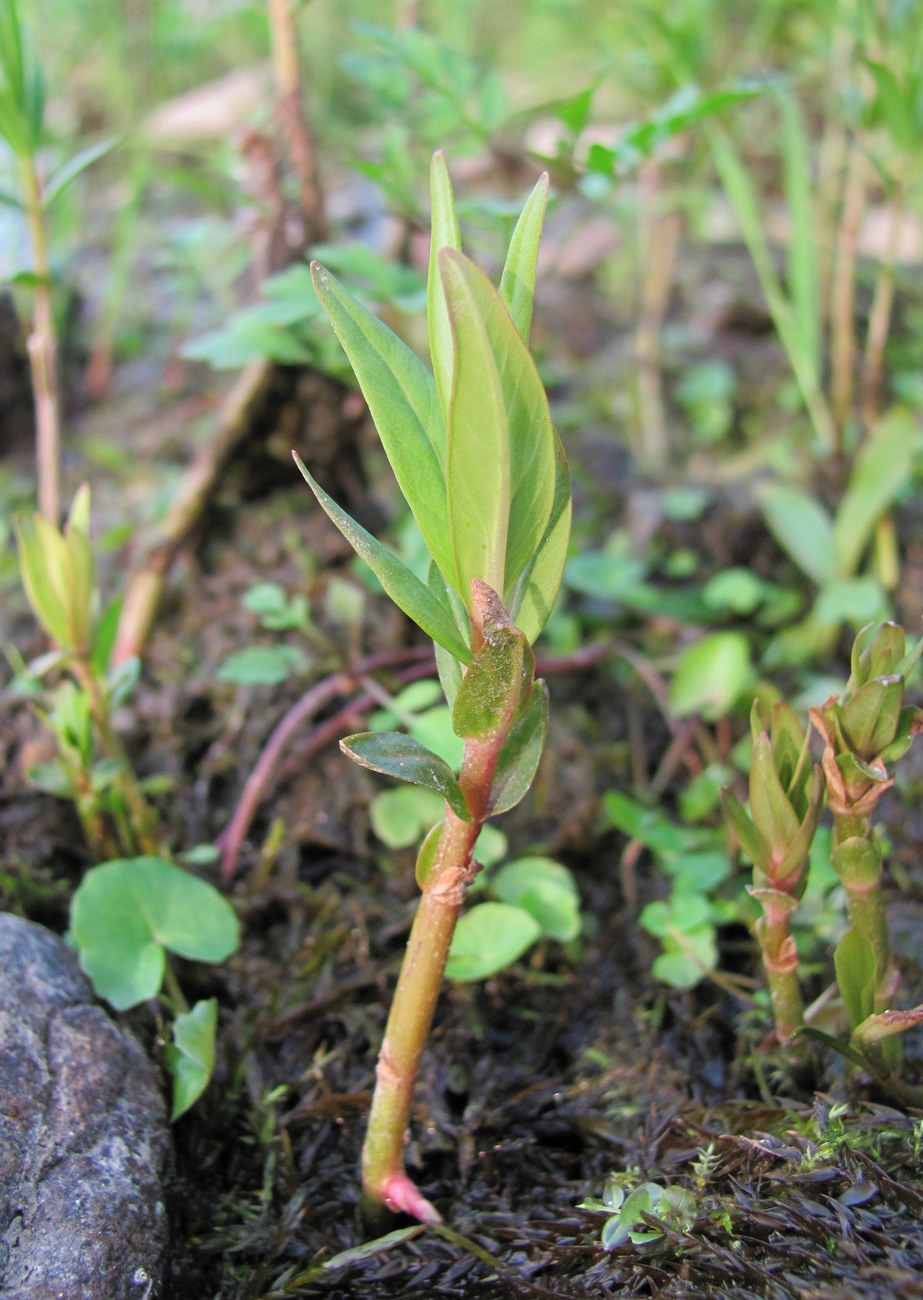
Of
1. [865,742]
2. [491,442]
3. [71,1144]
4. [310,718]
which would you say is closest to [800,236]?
[310,718]

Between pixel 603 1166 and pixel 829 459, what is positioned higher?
pixel 829 459

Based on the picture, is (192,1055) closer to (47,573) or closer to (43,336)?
(47,573)

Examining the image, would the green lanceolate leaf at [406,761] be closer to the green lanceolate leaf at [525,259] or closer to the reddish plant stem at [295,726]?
the green lanceolate leaf at [525,259]

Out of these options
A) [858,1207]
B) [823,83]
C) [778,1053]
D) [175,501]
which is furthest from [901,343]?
[858,1207]

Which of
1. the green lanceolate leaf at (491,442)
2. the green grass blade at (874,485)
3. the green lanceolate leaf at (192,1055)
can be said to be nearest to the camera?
the green lanceolate leaf at (491,442)

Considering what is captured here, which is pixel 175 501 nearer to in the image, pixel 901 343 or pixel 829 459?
pixel 829 459

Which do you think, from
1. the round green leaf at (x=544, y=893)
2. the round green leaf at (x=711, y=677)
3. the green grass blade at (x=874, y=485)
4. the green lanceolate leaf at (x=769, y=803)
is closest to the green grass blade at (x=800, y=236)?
the green grass blade at (x=874, y=485)
